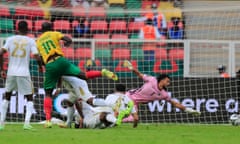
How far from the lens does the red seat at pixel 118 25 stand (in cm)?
2083

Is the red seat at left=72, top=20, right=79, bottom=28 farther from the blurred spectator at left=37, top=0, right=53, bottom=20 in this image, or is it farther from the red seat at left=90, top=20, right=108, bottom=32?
the blurred spectator at left=37, top=0, right=53, bottom=20

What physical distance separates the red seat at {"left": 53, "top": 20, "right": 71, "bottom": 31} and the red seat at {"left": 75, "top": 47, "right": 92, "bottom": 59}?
3.80 ft

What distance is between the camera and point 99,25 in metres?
21.1

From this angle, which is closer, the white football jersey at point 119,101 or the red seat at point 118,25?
the white football jersey at point 119,101

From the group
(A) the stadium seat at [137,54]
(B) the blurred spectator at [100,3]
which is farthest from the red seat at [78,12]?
(B) the blurred spectator at [100,3]

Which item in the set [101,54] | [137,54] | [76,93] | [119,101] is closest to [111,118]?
[76,93]

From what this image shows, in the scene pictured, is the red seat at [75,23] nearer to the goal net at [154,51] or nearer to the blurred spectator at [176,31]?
the goal net at [154,51]

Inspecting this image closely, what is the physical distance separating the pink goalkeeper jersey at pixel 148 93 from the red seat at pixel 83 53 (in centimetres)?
268

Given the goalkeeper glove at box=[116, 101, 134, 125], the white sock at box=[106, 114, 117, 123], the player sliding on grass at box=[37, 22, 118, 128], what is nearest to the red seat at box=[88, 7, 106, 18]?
the goalkeeper glove at box=[116, 101, 134, 125]

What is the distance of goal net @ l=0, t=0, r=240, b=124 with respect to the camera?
61.2 ft

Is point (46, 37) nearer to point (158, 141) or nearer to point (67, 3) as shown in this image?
point (158, 141)

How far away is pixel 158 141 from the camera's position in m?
10.7

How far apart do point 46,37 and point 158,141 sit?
4669mm

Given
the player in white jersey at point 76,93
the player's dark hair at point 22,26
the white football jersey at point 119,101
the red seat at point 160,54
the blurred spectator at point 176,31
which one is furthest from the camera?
the blurred spectator at point 176,31
